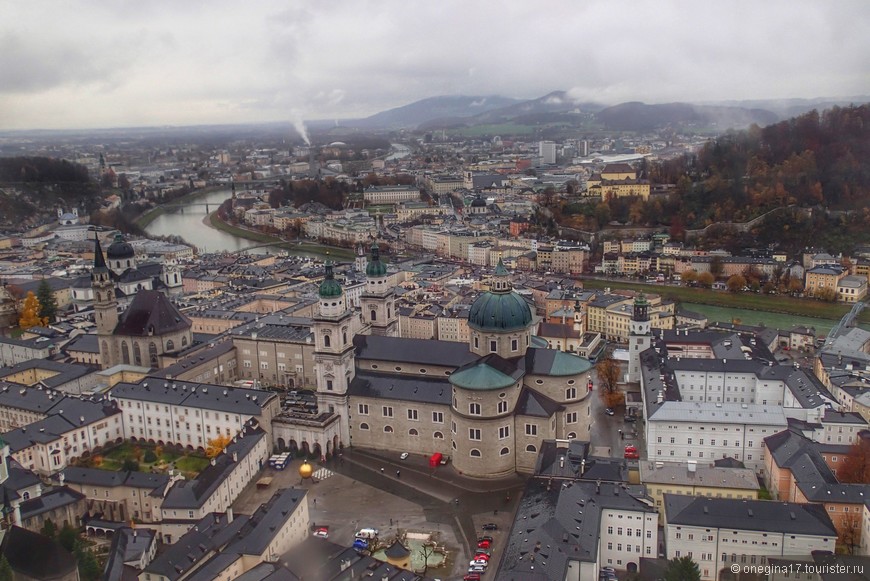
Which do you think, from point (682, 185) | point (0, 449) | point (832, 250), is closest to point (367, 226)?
point (682, 185)

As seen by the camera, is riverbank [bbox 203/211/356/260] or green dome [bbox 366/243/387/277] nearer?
green dome [bbox 366/243/387/277]

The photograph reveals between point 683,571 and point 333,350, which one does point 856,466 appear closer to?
point 683,571

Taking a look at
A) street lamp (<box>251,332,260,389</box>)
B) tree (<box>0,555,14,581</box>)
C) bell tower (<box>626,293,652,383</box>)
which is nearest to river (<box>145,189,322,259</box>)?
street lamp (<box>251,332,260,389</box>)

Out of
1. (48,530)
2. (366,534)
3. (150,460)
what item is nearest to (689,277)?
(366,534)

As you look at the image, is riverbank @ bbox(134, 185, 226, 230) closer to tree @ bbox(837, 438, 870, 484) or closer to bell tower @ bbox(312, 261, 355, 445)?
bell tower @ bbox(312, 261, 355, 445)

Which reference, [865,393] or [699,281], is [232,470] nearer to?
[865,393]

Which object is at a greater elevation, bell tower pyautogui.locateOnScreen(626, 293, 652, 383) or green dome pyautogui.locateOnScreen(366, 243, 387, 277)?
green dome pyautogui.locateOnScreen(366, 243, 387, 277)

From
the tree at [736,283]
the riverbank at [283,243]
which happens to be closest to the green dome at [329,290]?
the tree at [736,283]
